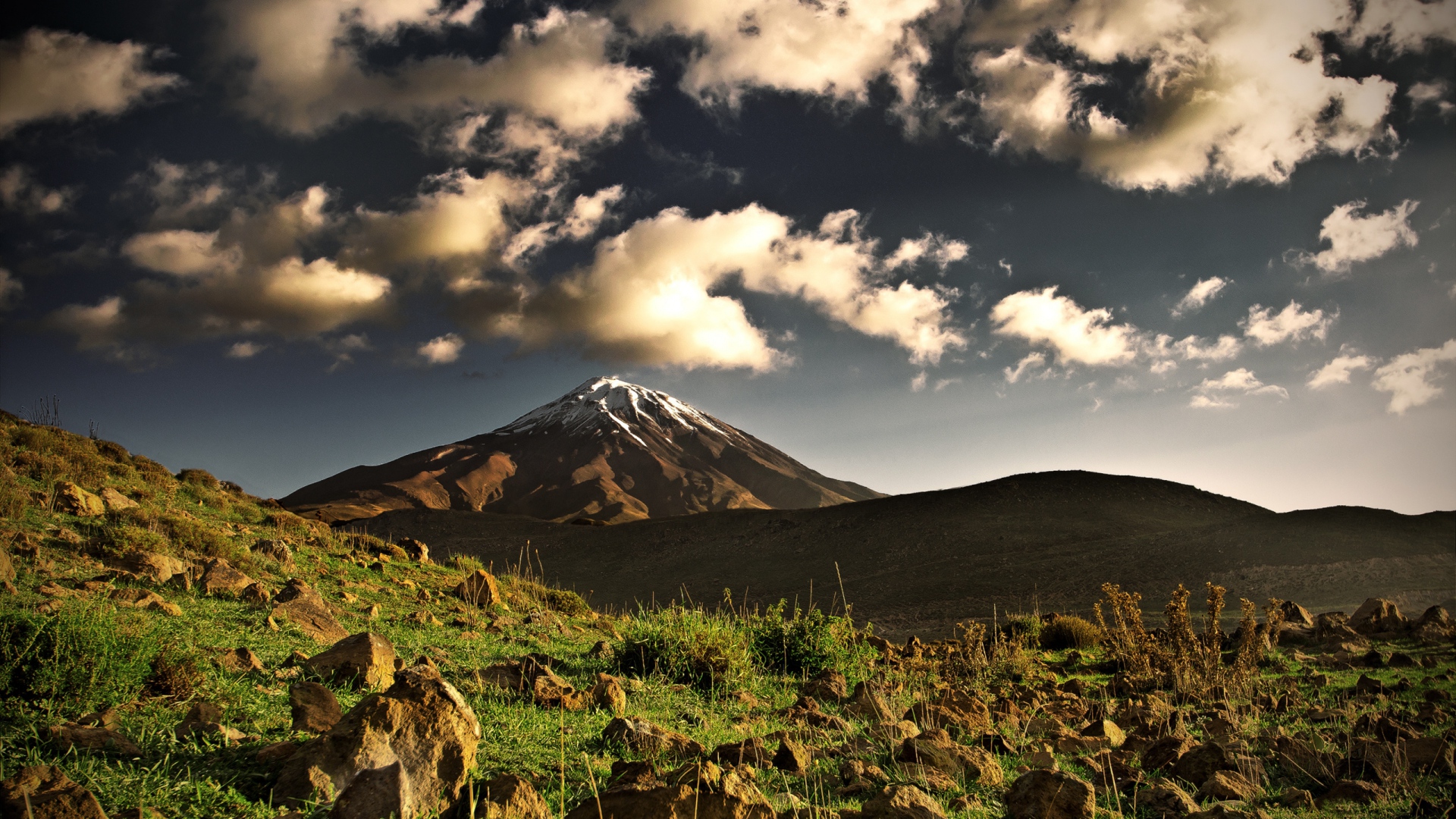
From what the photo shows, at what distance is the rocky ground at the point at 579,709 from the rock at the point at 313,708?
14 millimetres

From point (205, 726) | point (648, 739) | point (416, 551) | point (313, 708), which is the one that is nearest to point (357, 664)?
point (313, 708)

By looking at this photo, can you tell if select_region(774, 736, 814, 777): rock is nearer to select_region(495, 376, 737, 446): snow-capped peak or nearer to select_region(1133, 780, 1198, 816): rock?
select_region(1133, 780, 1198, 816): rock

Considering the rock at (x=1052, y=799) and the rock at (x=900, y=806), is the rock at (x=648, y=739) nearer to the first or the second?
the rock at (x=900, y=806)

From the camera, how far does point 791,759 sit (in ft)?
12.9

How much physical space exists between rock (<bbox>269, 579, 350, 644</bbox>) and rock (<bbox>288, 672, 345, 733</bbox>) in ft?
9.92

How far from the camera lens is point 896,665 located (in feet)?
31.5

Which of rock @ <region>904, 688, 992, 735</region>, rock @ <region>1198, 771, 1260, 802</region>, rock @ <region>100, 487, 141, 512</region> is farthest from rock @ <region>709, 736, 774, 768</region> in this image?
rock @ <region>100, 487, 141, 512</region>

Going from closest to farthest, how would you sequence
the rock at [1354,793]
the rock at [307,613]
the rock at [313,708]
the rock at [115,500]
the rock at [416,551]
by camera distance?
the rock at [313,708] < the rock at [1354,793] < the rock at [307,613] < the rock at [115,500] < the rock at [416,551]

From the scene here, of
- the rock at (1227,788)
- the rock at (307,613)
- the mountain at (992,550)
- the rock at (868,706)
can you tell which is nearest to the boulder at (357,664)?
the rock at (307,613)

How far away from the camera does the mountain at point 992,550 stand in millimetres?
22266

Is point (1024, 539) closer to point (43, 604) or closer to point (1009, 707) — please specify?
point (1009, 707)

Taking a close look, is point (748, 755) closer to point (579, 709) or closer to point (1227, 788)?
point (579, 709)

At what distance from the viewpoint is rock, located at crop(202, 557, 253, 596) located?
7289 mm

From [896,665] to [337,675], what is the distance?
23.8 ft
